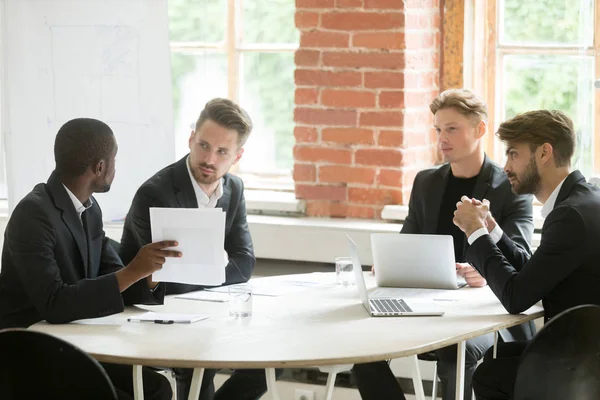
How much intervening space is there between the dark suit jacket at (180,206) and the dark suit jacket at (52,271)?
42 centimetres

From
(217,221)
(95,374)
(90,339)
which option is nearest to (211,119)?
(217,221)

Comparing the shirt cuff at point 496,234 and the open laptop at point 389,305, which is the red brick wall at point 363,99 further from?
the open laptop at point 389,305

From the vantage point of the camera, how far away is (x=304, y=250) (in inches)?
175

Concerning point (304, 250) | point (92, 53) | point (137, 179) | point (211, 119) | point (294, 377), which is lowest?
point (294, 377)

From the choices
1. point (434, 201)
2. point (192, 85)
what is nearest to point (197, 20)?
point (192, 85)

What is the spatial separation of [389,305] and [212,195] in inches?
39.5

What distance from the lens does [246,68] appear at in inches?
192

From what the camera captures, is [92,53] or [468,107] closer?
[468,107]

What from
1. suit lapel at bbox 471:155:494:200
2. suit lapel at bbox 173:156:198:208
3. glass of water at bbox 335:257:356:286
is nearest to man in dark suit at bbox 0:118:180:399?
suit lapel at bbox 173:156:198:208

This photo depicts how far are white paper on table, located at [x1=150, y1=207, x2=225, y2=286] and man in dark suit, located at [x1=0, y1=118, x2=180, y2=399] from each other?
0.13 feet

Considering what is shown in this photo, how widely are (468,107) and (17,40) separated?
85.4 inches

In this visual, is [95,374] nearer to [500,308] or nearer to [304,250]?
[500,308]

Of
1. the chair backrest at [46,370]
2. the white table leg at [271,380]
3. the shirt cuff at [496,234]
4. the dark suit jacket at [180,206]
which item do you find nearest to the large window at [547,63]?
the shirt cuff at [496,234]

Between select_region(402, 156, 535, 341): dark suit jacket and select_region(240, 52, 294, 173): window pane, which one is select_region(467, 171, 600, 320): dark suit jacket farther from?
select_region(240, 52, 294, 173): window pane
